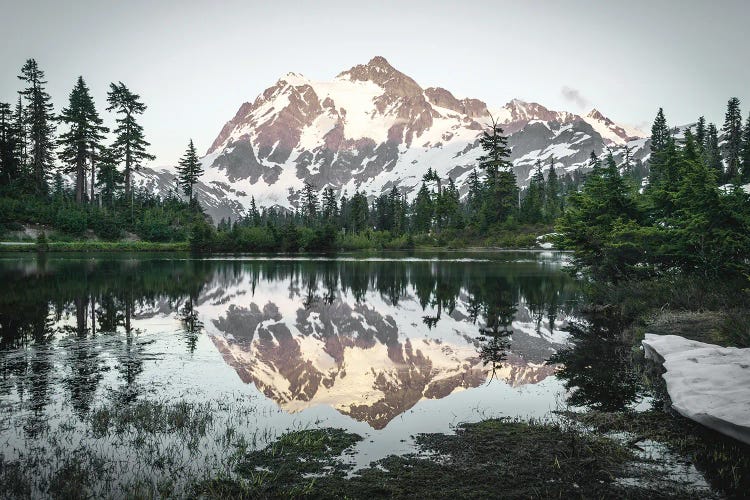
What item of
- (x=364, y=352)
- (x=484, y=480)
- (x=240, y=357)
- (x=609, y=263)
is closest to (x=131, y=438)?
(x=484, y=480)

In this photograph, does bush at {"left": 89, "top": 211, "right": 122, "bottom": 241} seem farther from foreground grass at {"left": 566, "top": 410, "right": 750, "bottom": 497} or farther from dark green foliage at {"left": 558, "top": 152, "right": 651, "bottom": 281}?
foreground grass at {"left": 566, "top": 410, "right": 750, "bottom": 497}

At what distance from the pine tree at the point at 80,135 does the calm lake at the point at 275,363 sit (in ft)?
167

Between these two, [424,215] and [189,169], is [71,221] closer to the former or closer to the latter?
[189,169]

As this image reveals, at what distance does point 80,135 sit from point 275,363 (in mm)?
71727

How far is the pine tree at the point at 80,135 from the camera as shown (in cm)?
7050

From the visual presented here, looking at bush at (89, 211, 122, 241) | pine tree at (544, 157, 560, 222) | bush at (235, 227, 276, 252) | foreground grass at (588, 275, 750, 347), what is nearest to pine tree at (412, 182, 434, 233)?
pine tree at (544, 157, 560, 222)

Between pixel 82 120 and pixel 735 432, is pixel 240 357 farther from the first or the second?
pixel 82 120

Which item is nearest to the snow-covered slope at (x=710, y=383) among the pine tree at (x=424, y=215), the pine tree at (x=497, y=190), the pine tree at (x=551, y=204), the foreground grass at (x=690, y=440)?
the foreground grass at (x=690, y=440)

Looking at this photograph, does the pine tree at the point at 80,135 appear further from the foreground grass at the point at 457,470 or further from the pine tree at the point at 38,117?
the foreground grass at the point at 457,470

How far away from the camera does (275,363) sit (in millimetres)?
13953

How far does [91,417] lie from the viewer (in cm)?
881

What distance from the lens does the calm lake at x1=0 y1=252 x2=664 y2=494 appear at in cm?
877

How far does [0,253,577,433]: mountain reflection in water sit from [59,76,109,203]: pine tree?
45.2m

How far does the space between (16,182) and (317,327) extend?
6674 centimetres
